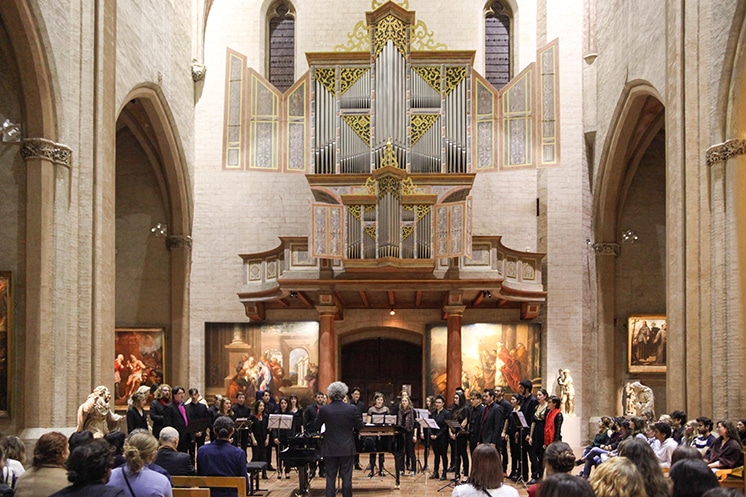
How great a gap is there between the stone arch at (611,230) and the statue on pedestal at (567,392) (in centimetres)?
81

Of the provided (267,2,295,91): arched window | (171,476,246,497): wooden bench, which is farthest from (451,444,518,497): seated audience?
(267,2,295,91): arched window

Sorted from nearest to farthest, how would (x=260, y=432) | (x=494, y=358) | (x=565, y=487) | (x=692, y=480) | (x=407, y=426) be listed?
(x=565, y=487)
(x=692, y=480)
(x=407, y=426)
(x=260, y=432)
(x=494, y=358)

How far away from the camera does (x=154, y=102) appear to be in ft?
65.7

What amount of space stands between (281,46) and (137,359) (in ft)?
30.6

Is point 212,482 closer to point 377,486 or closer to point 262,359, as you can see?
point 377,486

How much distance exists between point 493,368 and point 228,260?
282 inches

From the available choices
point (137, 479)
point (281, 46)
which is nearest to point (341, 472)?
point (137, 479)

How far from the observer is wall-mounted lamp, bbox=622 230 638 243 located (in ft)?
72.5

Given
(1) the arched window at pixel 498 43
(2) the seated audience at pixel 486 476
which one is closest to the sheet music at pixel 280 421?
(2) the seated audience at pixel 486 476

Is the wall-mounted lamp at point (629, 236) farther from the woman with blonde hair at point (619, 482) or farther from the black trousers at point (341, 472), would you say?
the woman with blonde hair at point (619, 482)

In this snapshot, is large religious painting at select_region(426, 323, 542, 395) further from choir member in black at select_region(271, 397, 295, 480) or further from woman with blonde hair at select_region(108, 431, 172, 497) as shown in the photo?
woman with blonde hair at select_region(108, 431, 172, 497)

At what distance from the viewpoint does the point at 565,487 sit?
4.01 m

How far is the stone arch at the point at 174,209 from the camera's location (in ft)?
70.8

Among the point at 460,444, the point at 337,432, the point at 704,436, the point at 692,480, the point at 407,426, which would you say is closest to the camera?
the point at 692,480
